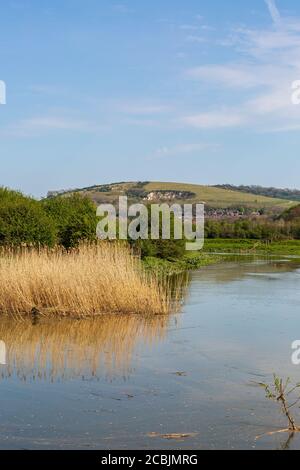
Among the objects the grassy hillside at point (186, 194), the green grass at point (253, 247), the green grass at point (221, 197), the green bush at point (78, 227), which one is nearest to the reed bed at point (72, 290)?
the green bush at point (78, 227)

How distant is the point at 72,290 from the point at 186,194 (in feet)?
327

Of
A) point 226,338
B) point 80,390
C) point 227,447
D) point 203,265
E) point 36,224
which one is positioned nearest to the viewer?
point 227,447

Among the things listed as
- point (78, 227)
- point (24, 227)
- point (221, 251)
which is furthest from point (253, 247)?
point (24, 227)

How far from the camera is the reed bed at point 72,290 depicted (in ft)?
49.8

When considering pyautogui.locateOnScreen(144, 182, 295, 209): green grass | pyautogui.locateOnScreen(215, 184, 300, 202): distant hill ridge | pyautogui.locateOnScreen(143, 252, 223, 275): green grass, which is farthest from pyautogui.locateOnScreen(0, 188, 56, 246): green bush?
pyautogui.locateOnScreen(215, 184, 300, 202): distant hill ridge

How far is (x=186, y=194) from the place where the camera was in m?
114

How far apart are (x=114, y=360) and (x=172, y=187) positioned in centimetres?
10696

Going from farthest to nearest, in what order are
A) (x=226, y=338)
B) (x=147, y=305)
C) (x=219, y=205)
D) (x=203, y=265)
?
(x=219, y=205), (x=203, y=265), (x=147, y=305), (x=226, y=338)

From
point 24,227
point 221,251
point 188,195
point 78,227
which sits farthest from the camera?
point 188,195

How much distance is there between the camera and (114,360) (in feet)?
36.5

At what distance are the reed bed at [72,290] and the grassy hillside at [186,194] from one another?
83578mm

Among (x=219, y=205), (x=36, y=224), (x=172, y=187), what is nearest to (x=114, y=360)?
(x=36, y=224)

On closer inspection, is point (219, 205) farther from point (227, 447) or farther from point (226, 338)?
point (227, 447)

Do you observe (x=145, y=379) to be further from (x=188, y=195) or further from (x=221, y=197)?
(x=221, y=197)
